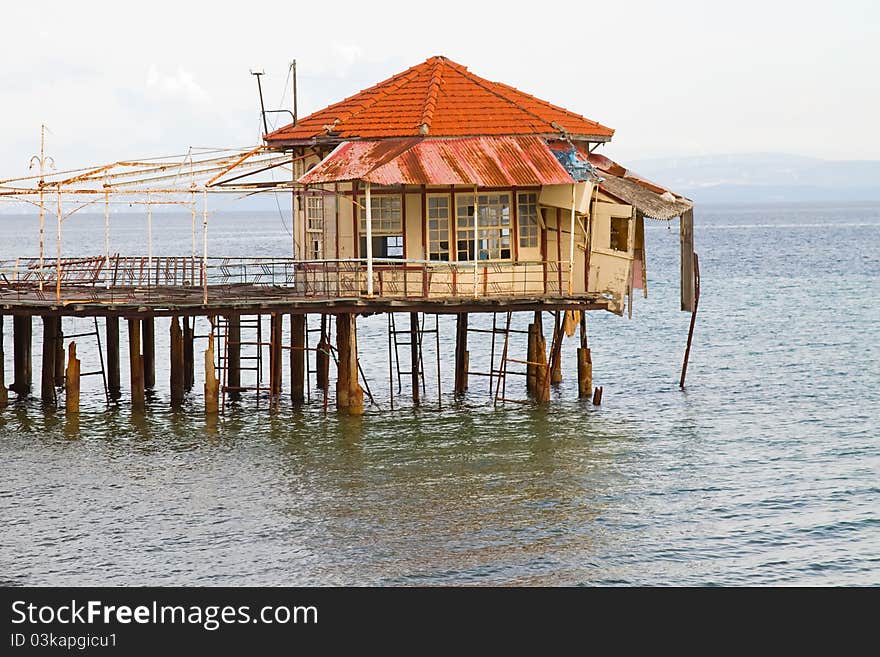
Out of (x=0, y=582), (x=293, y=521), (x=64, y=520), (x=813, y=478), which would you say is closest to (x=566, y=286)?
(x=813, y=478)

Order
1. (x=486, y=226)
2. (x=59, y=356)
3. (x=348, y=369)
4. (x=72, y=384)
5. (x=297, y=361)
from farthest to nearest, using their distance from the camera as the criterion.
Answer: (x=59, y=356) < (x=297, y=361) < (x=72, y=384) < (x=486, y=226) < (x=348, y=369)

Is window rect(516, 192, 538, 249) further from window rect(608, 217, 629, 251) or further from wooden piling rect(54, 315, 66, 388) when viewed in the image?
wooden piling rect(54, 315, 66, 388)

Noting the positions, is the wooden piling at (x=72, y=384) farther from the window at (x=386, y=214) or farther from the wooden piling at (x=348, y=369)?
the window at (x=386, y=214)

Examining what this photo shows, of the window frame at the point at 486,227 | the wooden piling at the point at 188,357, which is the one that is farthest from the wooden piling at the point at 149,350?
the window frame at the point at 486,227

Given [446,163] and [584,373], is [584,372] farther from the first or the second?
[446,163]

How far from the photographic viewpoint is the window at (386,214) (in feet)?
120

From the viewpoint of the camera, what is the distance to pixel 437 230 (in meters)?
36.4

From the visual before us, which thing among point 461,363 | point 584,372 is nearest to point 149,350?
point 461,363

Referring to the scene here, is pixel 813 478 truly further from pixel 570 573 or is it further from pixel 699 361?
pixel 699 361

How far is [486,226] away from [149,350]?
10.8 metres

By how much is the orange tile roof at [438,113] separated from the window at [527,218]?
1.75 metres

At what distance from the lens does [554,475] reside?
1233 inches

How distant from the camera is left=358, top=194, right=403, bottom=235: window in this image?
36.5 meters
